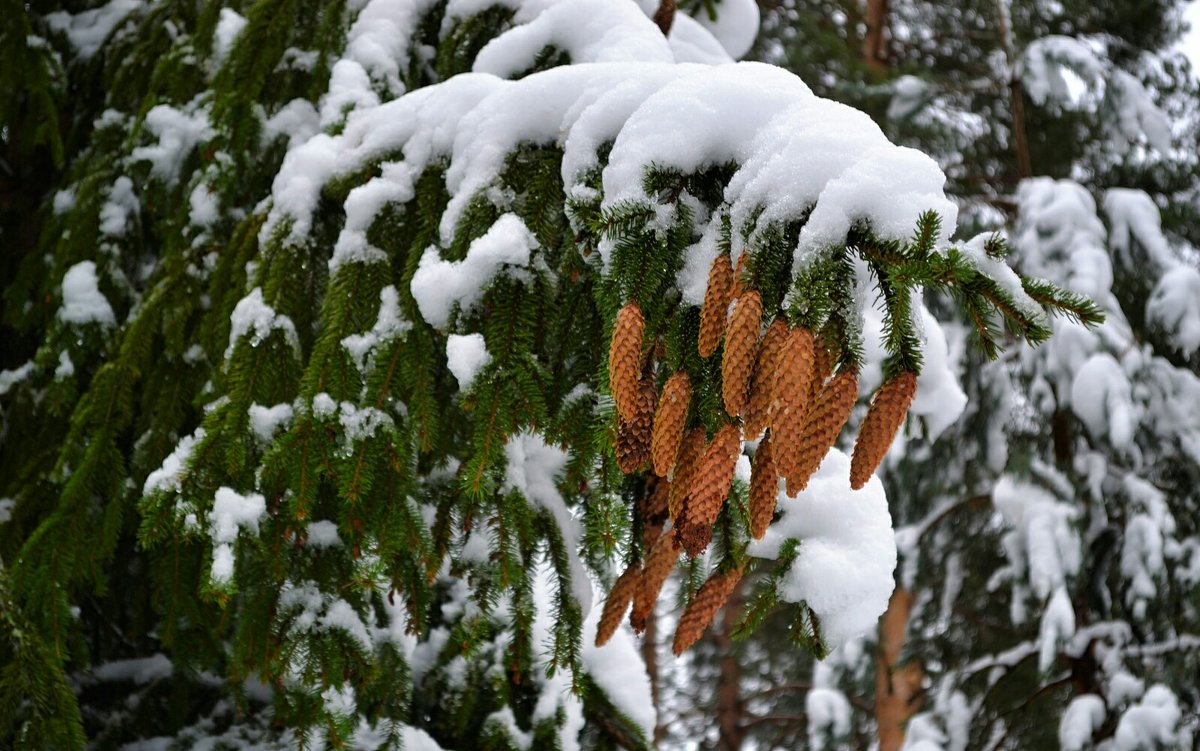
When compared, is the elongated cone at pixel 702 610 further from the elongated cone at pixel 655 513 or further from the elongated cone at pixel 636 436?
the elongated cone at pixel 636 436

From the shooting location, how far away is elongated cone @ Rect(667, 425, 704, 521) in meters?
1.24

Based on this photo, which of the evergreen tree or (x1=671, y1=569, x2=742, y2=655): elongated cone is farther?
the evergreen tree

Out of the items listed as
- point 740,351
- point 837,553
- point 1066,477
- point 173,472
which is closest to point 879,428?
point 740,351

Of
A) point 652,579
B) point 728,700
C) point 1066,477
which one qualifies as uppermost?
point 652,579

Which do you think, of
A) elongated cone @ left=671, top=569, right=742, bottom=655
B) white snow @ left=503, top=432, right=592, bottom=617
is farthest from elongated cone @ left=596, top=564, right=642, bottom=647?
white snow @ left=503, top=432, right=592, bottom=617

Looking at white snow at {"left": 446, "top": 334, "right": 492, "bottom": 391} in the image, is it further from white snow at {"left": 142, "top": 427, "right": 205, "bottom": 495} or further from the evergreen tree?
the evergreen tree

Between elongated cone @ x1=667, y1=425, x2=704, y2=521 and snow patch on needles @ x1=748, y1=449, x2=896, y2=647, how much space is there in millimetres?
419

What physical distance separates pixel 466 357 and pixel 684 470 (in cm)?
54

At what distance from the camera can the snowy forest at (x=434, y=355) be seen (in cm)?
124

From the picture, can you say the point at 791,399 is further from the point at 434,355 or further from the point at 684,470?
the point at 434,355

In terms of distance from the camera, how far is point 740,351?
1.11 meters

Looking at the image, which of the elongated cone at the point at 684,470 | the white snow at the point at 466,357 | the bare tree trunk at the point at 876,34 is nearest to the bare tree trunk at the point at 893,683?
the bare tree trunk at the point at 876,34

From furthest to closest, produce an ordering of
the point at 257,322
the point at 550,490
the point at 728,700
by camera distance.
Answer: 1. the point at 728,700
2. the point at 550,490
3. the point at 257,322

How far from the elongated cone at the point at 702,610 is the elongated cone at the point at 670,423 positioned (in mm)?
373
